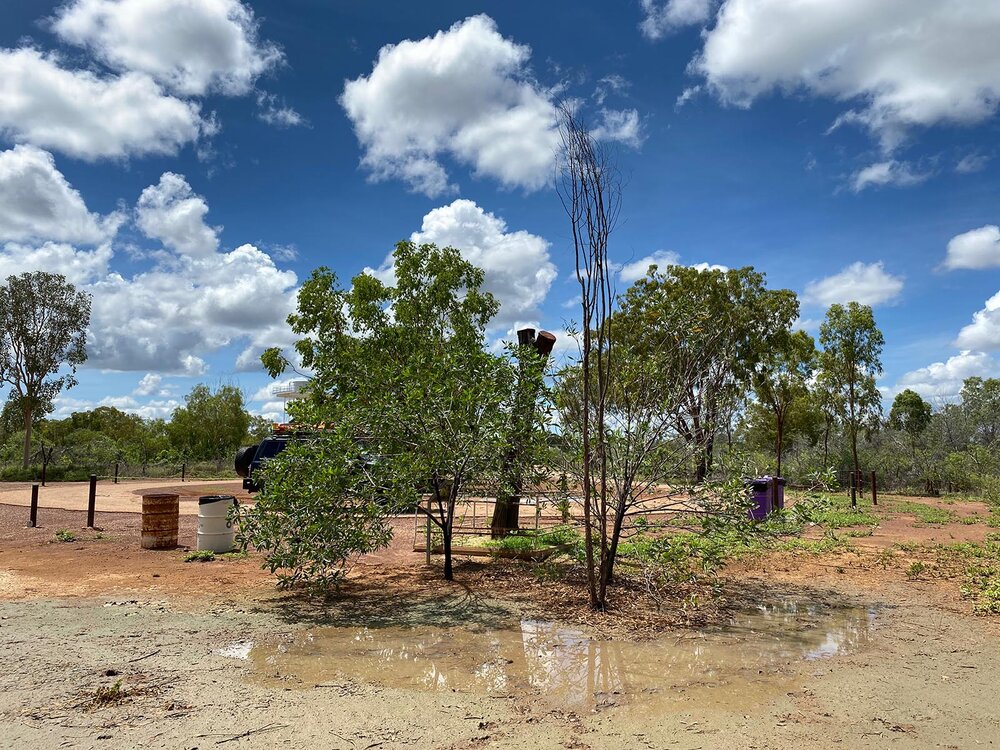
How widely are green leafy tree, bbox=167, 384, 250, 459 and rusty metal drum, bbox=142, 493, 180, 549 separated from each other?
120 feet

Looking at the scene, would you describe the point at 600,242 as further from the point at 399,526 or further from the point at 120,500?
the point at 120,500

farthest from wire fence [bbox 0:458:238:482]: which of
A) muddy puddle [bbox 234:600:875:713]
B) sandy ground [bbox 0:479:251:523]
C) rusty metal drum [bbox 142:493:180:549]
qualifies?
muddy puddle [bbox 234:600:875:713]

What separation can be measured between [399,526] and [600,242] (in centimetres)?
992

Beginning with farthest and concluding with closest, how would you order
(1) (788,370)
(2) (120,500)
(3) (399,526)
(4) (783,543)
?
1. (1) (788,370)
2. (2) (120,500)
3. (3) (399,526)
4. (4) (783,543)

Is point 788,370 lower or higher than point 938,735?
higher

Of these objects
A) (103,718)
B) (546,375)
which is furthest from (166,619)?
(546,375)

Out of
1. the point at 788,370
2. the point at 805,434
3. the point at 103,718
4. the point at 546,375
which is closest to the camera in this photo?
the point at 103,718

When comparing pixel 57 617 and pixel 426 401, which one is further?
pixel 426 401

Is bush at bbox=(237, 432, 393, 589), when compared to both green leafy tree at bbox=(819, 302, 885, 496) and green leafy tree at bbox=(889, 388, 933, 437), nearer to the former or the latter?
green leafy tree at bbox=(819, 302, 885, 496)

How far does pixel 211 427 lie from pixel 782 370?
37454 mm

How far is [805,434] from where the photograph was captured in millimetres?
35469

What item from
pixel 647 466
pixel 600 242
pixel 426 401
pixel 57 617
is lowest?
pixel 57 617

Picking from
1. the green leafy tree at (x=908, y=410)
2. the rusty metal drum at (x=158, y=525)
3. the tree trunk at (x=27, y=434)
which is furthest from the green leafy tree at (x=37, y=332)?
the green leafy tree at (x=908, y=410)

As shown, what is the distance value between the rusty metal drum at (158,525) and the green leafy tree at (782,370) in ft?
66.7
